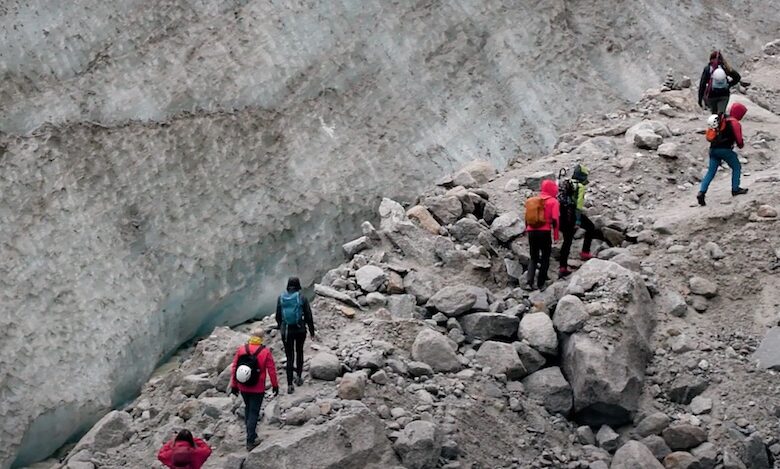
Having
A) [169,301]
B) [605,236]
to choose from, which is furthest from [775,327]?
[169,301]

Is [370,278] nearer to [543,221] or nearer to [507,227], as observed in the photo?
[507,227]

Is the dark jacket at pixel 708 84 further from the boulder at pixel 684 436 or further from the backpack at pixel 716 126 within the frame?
the boulder at pixel 684 436

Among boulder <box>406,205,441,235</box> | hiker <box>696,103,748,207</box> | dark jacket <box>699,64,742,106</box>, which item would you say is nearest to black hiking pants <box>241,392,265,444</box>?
boulder <box>406,205,441,235</box>

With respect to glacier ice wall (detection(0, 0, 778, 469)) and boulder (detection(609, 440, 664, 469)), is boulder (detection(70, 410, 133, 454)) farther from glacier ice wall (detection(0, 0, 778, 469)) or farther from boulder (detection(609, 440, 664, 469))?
boulder (detection(609, 440, 664, 469))

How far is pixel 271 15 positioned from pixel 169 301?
672 cm

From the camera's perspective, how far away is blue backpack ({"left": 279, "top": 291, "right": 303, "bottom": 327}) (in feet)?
33.2

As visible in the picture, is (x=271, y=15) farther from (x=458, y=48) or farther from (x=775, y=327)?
(x=775, y=327)

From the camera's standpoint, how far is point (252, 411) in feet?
31.0

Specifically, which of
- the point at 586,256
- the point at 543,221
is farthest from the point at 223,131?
the point at 543,221

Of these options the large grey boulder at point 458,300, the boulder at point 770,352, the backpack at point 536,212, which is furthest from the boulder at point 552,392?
the boulder at point 770,352

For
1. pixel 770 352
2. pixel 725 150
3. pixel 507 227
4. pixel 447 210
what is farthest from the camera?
pixel 447 210

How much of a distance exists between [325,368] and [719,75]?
355 inches

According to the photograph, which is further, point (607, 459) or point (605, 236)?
point (605, 236)

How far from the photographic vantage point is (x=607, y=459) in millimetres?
10289
